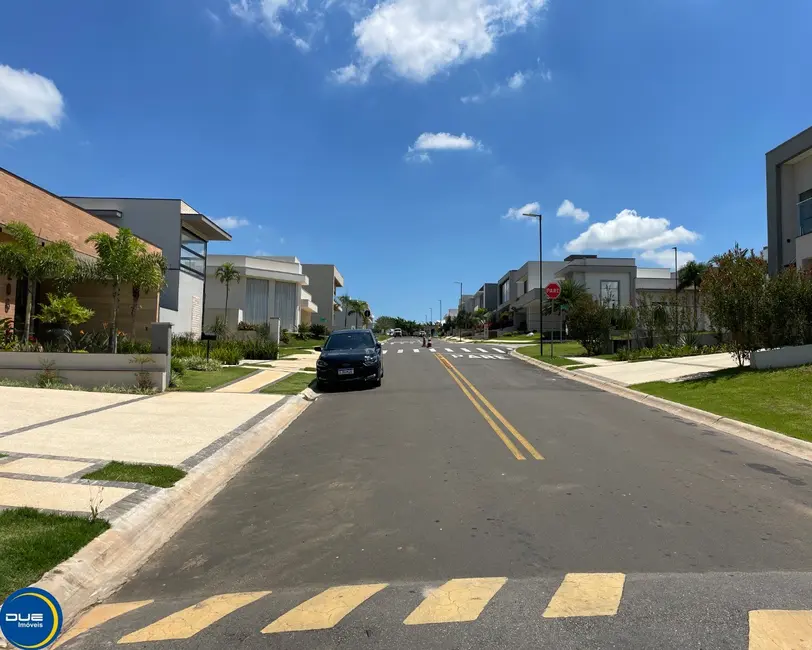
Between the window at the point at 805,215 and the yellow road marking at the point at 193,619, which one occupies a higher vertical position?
the window at the point at 805,215

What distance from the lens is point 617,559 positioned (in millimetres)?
4320

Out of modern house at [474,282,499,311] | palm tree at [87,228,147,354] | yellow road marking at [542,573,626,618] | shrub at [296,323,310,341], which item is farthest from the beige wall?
modern house at [474,282,499,311]

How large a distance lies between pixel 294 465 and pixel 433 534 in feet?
10.6

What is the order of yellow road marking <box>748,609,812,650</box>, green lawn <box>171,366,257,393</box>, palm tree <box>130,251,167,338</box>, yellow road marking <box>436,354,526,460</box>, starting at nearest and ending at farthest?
yellow road marking <box>748,609,812,650</box> → yellow road marking <box>436,354,526,460</box> → green lawn <box>171,366,257,393</box> → palm tree <box>130,251,167,338</box>

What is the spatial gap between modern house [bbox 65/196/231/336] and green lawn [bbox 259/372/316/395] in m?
11.1

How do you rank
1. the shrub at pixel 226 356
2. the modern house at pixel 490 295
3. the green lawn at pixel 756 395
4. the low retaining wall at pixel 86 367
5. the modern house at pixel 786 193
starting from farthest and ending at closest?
the modern house at pixel 490 295 → the modern house at pixel 786 193 → the shrub at pixel 226 356 → the low retaining wall at pixel 86 367 → the green lawn at pixel 756 395

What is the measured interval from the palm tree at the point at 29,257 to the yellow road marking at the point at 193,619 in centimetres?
1397

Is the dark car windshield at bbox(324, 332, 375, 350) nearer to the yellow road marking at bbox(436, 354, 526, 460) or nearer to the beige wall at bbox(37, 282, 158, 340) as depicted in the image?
the yellow road marking at bbox(436, 354, 526, 460)

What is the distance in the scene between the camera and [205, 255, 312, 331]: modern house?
5494 centimetres

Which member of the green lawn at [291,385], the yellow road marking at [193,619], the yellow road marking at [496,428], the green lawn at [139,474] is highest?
the green lawn at [291,385]

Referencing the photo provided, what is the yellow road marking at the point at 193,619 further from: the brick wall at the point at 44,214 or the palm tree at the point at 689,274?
the palm tree at the point at 689,274

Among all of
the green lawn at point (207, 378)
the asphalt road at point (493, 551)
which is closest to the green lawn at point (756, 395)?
the asphalt road at point (493, 551)

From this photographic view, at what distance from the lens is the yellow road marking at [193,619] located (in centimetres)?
332

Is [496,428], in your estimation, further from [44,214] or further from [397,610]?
[44,214]
